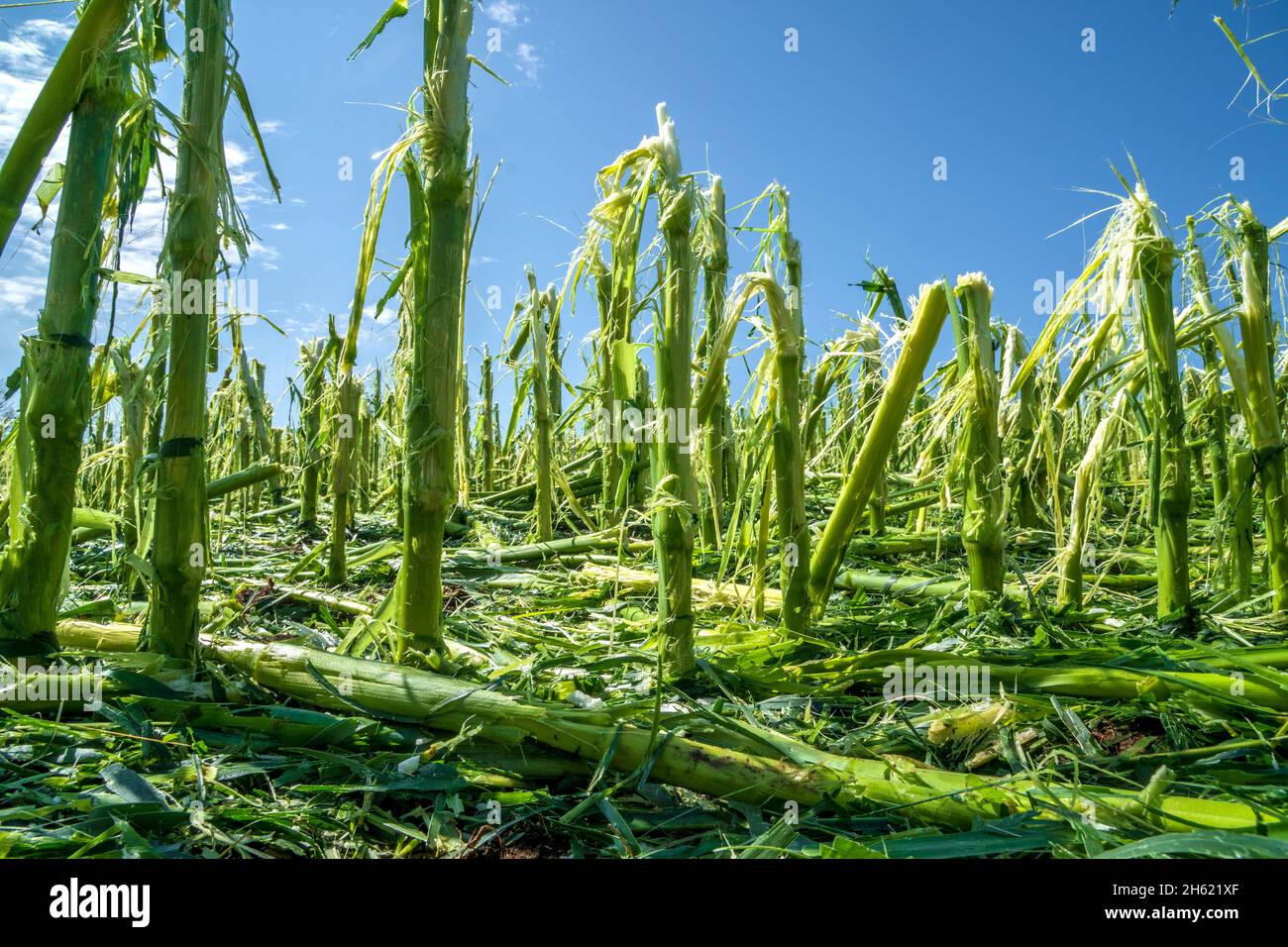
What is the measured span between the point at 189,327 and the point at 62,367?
0.42 metres

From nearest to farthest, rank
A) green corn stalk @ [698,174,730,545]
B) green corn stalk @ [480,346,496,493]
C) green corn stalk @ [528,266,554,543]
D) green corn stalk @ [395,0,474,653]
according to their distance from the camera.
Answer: green corn stalk @ [395,0,474,653] → green corn stalk @ [698,174,730,545] → green corn stalk @ [528,266,554,543] → green corn stalk @ [480,346,496,493]

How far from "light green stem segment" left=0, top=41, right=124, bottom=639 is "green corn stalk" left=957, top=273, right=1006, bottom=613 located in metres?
3.31

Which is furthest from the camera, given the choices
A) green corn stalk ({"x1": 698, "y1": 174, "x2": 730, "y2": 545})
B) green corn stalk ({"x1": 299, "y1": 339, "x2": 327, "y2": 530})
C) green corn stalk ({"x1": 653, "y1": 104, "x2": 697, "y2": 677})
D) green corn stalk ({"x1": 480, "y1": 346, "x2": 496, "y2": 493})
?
green corn stalk ({"x1": 480, "y1": 346, "x2": 496, "y2": 493})

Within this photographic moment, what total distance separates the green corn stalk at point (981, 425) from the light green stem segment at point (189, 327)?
2948 mm

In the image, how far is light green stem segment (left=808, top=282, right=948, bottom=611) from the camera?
137 inches

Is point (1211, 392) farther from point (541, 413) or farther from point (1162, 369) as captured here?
point (541, 413)

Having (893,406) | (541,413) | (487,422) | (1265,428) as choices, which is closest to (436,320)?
(893,406)

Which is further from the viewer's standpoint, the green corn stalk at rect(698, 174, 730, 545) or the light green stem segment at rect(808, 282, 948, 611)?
the green corn stalk at rect(698, 174, 730, 545)

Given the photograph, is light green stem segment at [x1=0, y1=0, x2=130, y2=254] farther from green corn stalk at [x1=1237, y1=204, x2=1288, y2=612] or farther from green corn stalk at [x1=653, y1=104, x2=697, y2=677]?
green corn stalk at [x1=1237, y1=204, x2=1288, y2=612]

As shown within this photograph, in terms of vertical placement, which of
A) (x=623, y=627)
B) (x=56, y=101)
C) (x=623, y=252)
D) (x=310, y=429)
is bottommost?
(x=623, y=627)

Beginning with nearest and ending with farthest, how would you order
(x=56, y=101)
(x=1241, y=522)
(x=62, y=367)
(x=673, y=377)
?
1. (x=56, y=101)
2. (x=62, y=367)
3. (x=673, y=377)
4. (x=1241, y=522)

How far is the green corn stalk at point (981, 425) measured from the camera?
3.65 meters

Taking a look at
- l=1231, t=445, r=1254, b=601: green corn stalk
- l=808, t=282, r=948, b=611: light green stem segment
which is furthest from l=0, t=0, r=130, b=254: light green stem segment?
l=1231, t=445, r=1254, b=601: green corn stalk

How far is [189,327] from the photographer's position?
301cm
